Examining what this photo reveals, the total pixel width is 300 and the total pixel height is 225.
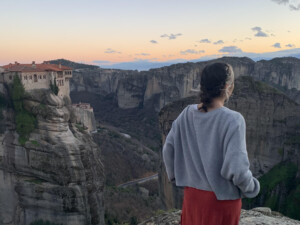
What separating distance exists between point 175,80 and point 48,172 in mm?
53281

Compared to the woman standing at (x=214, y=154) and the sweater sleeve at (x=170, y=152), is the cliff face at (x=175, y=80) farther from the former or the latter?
the woman standing at (x=214, y=154)

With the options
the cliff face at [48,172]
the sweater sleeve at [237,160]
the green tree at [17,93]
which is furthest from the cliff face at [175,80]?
the sweater sleeve at [237,160]

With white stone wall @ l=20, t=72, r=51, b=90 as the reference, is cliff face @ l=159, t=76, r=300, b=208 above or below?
below

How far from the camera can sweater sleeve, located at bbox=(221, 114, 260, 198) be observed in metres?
2.43

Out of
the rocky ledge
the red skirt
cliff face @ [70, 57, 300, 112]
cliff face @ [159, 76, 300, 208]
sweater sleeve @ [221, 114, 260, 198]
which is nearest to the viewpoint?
sweater sleeve @ [221, 114, 260, 198]

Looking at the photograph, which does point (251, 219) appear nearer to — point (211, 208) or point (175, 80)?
point (211, 208)

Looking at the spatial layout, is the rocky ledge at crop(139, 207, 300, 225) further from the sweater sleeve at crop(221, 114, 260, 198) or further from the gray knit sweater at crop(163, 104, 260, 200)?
the sweater sleeve at crop(221, 114, 260, 198)

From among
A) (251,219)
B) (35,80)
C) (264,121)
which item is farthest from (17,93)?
(251,219)

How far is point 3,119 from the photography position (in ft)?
71.5

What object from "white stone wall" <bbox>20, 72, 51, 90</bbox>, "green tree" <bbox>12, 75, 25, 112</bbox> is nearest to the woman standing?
"green tree" <bbox>12, 75, 25, 112</bbox>

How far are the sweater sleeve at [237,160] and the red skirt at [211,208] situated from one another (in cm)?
30

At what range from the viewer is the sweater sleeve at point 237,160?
7.98 feet

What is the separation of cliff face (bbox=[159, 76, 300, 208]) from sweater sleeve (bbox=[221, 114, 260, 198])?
16.3m

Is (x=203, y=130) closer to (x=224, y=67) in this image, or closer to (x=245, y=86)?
(x=224, y=67)
